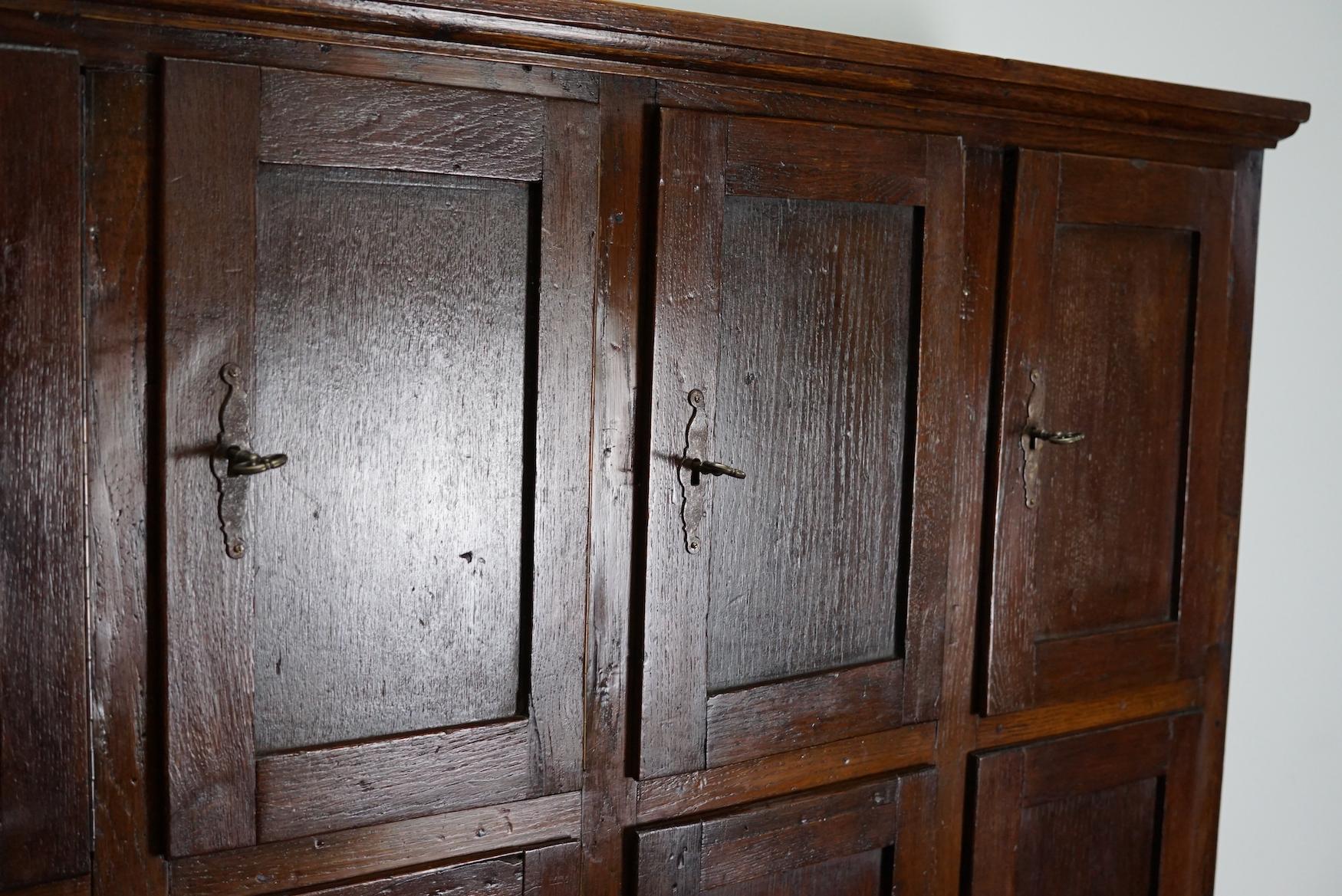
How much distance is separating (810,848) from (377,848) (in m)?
0.45

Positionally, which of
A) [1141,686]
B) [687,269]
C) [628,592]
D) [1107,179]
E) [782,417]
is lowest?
[1141,686]

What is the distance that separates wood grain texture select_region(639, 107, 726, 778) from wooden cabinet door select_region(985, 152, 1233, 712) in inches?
15.1

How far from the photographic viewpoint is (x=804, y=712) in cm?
123

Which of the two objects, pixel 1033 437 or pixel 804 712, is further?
pixel 1033 437

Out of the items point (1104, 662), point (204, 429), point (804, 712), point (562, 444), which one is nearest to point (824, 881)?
point (804, 712)

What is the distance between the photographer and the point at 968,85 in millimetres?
1226

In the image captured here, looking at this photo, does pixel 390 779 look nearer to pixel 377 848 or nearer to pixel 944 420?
pixel 377 848

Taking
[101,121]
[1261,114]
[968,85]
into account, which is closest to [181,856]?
[101,121]

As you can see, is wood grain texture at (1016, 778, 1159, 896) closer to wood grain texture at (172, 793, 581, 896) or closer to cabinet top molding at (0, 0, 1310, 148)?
wood grain texture at (172, 793, 581, 896)

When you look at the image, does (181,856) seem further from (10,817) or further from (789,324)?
(789,324)

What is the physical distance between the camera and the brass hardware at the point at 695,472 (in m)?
1.13

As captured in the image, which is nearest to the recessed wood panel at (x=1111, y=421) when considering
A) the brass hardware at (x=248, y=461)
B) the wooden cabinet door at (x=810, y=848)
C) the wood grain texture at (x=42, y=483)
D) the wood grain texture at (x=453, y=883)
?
the wooden cabinet door at (x=810, y=848)

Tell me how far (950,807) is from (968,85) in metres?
0.78

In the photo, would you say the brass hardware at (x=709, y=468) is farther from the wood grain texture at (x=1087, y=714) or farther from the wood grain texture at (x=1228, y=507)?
the wood grain texture at (x=1228, y=507)
